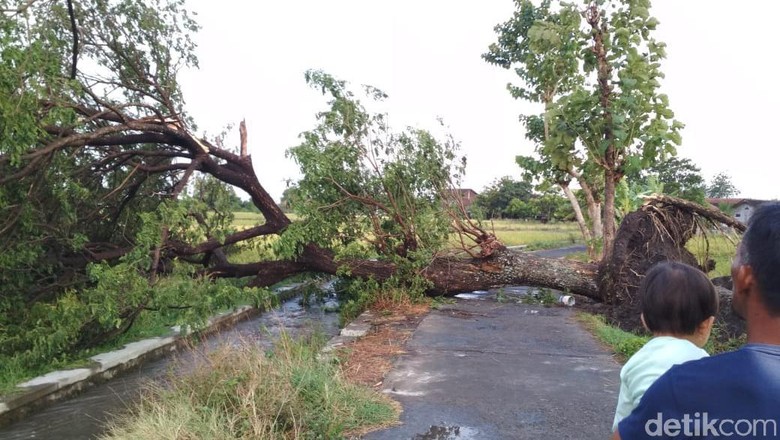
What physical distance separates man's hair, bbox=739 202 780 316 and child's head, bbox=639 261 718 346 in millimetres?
869

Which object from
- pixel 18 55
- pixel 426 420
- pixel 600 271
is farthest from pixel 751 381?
pixel 600 271

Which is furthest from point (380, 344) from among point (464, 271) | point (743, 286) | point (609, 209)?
point (609, 209)

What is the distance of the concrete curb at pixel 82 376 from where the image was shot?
19.7 feet

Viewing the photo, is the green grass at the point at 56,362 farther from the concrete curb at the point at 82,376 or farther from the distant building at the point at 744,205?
the distant building at the point at 744,205

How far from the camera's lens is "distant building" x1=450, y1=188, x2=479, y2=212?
10.6 meters

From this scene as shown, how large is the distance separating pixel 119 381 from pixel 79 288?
7.71ft

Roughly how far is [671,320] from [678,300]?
90 mm

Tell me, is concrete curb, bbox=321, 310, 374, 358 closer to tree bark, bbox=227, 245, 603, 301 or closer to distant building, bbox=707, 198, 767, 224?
tree bark, bbox=227, 245, 603, 301

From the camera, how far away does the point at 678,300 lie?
7.73 ft

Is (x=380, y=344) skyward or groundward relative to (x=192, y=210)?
groundward

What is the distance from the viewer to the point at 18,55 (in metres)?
6.07

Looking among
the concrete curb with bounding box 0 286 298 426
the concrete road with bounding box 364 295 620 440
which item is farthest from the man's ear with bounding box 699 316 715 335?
the concrete curb with bounding box 0 286 298 426

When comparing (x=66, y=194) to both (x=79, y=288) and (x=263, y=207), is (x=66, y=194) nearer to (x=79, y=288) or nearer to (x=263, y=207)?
(x=79, y=288)

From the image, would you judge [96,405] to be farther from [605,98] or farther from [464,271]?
[605,98]
